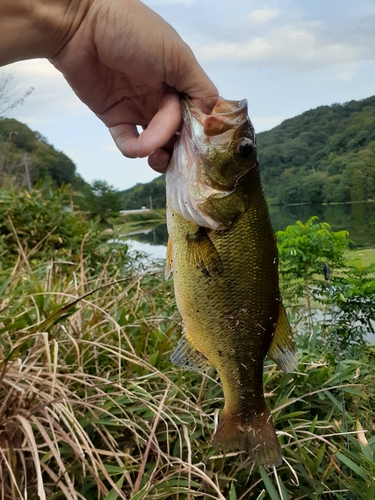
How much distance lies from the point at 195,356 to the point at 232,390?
7.3 inches

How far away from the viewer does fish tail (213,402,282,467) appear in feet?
4.61

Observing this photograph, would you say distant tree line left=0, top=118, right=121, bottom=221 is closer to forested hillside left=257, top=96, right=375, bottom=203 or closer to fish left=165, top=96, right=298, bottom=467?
forested hillside left=257, top=96, right=375, bottom=203

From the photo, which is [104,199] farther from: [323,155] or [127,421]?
[127,421]

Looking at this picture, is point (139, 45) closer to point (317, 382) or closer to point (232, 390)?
point (232, 390)

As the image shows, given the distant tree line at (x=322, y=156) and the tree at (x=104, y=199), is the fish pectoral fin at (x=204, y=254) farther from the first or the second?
the tree at (x=104, y=199)

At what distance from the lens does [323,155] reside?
6.19 metres

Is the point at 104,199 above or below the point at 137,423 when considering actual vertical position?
above

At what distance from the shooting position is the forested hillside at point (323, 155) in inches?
222

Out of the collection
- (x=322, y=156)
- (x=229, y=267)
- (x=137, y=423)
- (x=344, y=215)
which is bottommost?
(x=137, y=423)

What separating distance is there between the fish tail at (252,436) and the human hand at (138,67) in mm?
1002

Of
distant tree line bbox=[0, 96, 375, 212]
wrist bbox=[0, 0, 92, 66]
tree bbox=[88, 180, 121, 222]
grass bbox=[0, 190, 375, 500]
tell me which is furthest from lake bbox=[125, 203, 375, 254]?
wrist bbox=[0, 0, 92, 66]

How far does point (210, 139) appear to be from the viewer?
1412mm

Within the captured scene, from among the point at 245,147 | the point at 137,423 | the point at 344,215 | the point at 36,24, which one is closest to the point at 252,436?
the point at 137,423

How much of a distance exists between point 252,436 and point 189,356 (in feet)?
1.17
